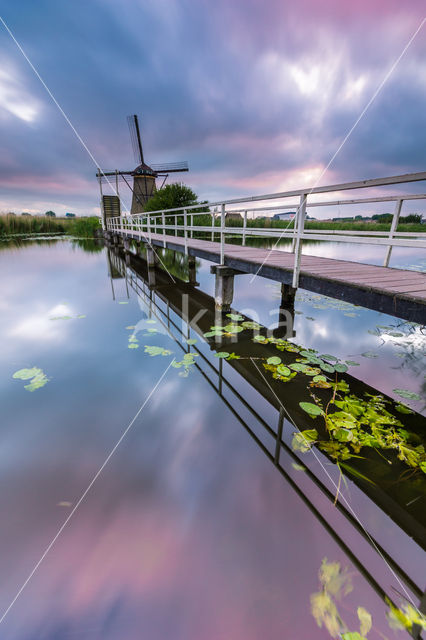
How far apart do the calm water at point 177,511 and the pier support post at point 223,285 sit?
2432 millimetres

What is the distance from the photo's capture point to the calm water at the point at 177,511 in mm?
1468

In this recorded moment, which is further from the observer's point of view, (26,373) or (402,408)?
(26,373)

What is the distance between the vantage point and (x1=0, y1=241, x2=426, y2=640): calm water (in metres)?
1.47

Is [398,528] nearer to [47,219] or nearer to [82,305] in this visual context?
[82,305]

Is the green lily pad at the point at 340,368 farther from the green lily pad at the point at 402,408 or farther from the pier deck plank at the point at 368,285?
the pier deck plank at the point at 368,285

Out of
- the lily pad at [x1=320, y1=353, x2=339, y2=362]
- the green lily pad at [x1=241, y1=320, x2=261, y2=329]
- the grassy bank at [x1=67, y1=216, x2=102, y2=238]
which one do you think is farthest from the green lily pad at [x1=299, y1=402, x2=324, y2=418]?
the grassy bank at [x1=67, y1=216, x2=102, y2=238]

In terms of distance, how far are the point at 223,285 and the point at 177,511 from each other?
15.2 feet

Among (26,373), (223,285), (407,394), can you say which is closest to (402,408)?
(407,394)

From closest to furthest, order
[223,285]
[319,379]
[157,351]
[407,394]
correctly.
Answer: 1. [407,394]
2. [319,379]
3. [157,351]
4. [223,285]

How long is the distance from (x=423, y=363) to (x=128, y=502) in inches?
177

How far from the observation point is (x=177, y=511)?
1.98 m

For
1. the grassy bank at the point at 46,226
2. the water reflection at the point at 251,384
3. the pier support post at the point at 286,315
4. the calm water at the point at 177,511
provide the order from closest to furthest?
the calm water at the point at 177,511, the water reflection at the point at 251,384, the pier support post at the point at 286,315, the grassy bank at the point at 46,226

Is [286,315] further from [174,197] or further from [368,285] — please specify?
[174,197]

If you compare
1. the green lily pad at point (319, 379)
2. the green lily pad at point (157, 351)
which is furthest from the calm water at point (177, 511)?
the green lily pad at point (319, 379)
